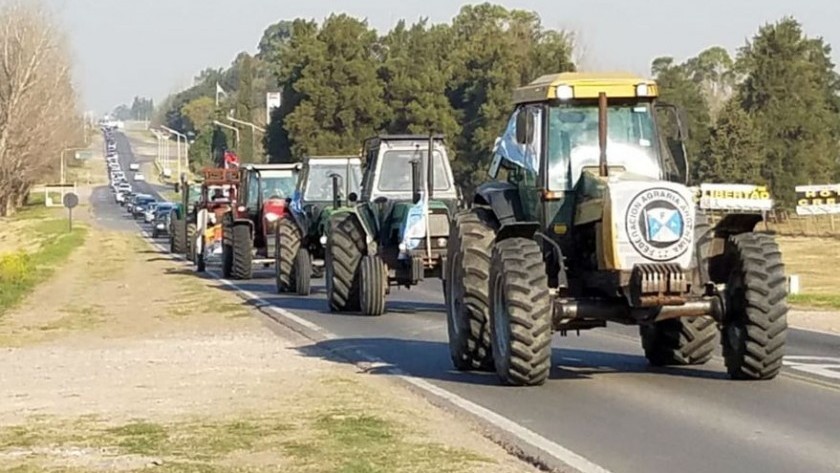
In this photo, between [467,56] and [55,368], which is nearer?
[55,368]

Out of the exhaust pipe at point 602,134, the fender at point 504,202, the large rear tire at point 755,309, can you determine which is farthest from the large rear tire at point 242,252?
the large rear tire at point 755,309

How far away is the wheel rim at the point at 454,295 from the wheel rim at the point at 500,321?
41.5 inches

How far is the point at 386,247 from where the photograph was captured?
2464 centimetres

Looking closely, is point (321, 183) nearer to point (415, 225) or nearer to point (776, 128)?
point (415, 225)

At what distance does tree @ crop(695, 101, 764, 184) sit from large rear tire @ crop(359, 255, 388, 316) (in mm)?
41171

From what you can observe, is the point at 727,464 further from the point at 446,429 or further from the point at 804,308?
the point at 804,308

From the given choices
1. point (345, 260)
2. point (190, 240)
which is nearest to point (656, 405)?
point (345, 260)

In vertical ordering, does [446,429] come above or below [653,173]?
below

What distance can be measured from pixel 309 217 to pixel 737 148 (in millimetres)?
36559

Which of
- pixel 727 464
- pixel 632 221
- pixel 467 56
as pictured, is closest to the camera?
pixel 727 464

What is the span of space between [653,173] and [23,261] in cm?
2886

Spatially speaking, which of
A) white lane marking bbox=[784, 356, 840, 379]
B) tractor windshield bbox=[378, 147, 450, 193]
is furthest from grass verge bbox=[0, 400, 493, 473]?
tractor windshield bbox=[378, 147, 450, 193]

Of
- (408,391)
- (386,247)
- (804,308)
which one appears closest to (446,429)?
Answer: (408,391)

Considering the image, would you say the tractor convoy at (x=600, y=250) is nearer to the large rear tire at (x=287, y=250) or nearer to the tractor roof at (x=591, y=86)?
the tractor roof at (x=591, y=86)
